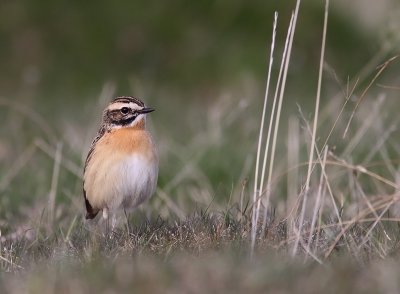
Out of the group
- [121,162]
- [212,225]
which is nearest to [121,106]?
[121,162]

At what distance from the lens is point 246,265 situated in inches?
214

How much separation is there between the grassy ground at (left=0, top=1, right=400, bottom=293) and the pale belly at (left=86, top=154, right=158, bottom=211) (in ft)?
0.73

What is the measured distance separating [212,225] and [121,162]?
1575mm

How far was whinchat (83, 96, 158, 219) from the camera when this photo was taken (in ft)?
27.3

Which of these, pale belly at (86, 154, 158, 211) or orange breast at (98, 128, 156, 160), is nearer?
pale belly at (86, 154, 158, 211)

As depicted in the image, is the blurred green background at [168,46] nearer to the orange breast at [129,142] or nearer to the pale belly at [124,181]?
the orange breast at [129,142]

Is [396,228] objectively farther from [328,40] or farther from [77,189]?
[328,40]

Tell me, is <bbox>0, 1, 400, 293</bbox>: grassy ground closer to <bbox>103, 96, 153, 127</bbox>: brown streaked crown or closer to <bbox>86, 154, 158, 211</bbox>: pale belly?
<bbox>86, 154, 158, 211</bbox>: pale belly

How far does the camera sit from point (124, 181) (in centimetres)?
834

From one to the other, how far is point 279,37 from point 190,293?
12684 mm

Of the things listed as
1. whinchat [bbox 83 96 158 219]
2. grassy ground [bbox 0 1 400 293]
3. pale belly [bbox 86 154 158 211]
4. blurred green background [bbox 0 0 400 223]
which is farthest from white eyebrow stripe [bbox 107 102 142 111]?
blurred green background [bbox 0 0 400 223]

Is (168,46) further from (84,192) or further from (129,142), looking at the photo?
(129,142)

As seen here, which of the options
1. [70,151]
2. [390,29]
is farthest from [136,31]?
[390,29]

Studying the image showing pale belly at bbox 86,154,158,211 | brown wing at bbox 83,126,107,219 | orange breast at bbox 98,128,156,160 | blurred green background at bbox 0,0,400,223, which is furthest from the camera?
blurred green background at bbox 0,0,400,223
